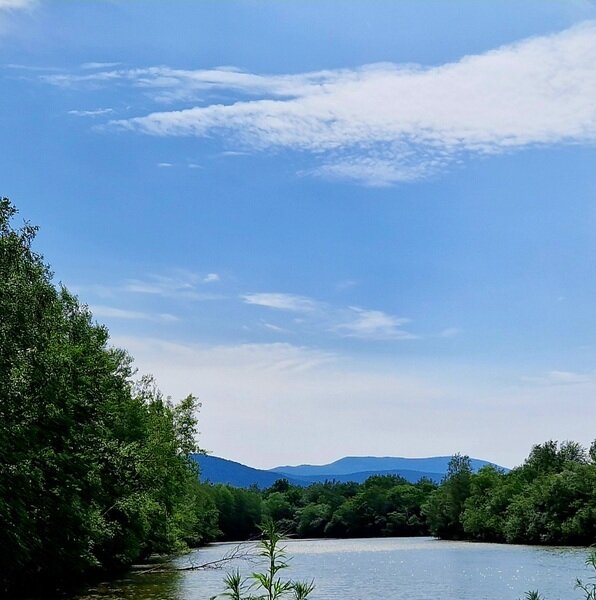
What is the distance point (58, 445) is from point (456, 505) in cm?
9264

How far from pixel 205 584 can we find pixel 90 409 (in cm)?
1247

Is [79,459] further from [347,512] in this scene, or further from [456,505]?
[347,512]

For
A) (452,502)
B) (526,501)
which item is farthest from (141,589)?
(452,502)

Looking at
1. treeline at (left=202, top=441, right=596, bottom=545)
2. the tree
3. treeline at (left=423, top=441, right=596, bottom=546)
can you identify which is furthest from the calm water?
the tree

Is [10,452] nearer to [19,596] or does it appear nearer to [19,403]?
[19,403]

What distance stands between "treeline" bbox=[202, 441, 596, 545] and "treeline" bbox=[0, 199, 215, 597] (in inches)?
375

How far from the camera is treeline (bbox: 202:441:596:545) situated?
8438cm

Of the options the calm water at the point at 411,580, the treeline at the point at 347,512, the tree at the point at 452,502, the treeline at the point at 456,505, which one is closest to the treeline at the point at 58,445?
the calm water at the point at 411,580

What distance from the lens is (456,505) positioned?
114438 millimetres

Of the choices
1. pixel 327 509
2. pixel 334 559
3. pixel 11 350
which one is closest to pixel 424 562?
pixel 334 559

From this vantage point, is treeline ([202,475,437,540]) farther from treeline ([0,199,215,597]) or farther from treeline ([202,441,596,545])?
treeline ([0,199,215,597])

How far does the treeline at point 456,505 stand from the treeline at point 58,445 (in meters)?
9.52

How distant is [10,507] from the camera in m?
23.4

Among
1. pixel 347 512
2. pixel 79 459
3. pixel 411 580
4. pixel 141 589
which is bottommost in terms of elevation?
pixel 411 580
